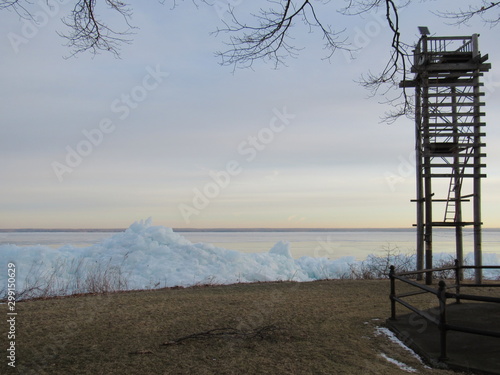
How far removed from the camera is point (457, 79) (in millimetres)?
13047

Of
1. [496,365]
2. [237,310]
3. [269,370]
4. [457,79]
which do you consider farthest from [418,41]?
[269,370]

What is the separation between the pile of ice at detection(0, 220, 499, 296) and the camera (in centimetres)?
1780

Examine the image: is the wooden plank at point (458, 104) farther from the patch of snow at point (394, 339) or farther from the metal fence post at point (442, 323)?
the metal fence post at point (442, 323)

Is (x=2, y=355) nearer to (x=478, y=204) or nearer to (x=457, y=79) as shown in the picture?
(x=478, y=204)

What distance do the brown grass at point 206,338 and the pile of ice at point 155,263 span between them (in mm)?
7171

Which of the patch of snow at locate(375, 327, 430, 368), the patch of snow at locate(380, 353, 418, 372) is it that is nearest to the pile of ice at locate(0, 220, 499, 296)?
the patch of snow at locate(375, 327, 430, 368)

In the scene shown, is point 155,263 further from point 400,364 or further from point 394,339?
point 400,364

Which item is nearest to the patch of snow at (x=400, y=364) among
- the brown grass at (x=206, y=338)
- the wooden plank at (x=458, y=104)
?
the brown grass at (x=206, y=338)

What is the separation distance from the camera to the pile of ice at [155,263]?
17.8 metres

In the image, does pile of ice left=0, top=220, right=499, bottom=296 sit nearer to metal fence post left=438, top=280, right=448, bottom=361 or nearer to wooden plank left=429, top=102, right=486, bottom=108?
wooden plank left=429, top=102, right=486, bottom=108

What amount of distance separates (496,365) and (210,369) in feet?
10.9

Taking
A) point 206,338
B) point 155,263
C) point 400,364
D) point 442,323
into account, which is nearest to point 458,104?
point 442,323

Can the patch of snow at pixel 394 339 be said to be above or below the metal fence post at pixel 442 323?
below

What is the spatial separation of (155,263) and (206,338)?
14456mm
